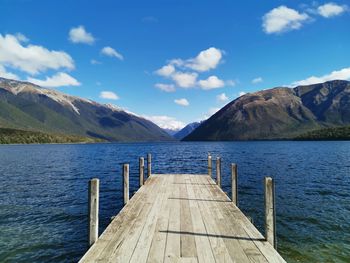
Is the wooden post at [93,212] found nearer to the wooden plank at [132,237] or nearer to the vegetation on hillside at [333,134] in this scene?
the wooden plank at [132,237]

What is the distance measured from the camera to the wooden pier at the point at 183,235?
7.02 meters

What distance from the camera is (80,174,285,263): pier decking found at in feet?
23.0

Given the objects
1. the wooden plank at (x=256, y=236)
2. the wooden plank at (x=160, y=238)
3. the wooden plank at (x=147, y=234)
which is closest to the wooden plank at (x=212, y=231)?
the wooden plank at (x=256, y=236)

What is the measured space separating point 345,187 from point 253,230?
21719mm

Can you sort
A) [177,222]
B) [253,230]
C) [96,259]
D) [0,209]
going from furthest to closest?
1. [0,209]
2. [177,222]
3. [253,230]
4. [96,259]

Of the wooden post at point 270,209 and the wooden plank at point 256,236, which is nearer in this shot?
the wooden plank at point 256,236

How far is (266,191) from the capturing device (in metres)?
8.59

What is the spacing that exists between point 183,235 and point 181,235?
6 centimetres

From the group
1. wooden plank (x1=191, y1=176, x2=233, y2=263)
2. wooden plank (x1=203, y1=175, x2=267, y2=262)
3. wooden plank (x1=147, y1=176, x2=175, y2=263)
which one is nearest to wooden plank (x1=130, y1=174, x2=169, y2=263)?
wooden plank (x1=147, y1=176, x2=175, y2=263)

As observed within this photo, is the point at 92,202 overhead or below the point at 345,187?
overhead

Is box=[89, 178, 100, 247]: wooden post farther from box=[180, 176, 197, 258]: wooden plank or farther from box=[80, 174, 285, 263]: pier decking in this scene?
box=[180, 176, 197, 258]: wooden plank

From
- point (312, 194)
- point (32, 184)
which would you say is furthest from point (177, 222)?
point (32, 184)

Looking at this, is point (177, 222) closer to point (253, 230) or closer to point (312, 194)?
point (253, 230)

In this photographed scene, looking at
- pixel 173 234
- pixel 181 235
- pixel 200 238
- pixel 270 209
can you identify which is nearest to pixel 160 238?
pixel 173 234
